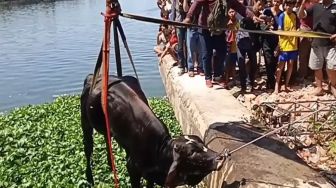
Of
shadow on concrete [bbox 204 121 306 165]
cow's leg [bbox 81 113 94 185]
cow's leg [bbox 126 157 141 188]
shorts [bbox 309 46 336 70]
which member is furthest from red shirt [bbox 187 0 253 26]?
cow's leg [bbox 126 157 141 188]

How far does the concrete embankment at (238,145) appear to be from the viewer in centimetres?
436

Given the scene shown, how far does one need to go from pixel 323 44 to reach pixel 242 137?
3144 millimetres

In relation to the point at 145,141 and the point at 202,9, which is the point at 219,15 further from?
the point at 145,141

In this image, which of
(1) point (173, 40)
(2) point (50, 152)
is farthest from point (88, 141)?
→ (1) point (173, 40)

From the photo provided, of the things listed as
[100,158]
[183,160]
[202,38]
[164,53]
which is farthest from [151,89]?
[183,160]

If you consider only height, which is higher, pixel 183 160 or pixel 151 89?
pixel 183 160

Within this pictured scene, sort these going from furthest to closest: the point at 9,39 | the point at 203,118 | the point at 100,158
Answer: the point at 9,39, the point at 100,158, the point at 203,118

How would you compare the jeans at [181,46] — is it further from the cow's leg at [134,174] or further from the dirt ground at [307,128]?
the cow's leg at [134,174]

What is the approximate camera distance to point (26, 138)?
8.46 meters

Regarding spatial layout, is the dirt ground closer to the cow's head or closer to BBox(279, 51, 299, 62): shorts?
BBox(279, 51, 299, 62): shorts

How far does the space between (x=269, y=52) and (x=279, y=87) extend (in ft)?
2.14

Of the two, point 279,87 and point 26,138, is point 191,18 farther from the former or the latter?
point 26,138

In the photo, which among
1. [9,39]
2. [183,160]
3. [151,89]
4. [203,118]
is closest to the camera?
[183,160]

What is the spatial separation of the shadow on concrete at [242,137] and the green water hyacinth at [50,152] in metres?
1.33
